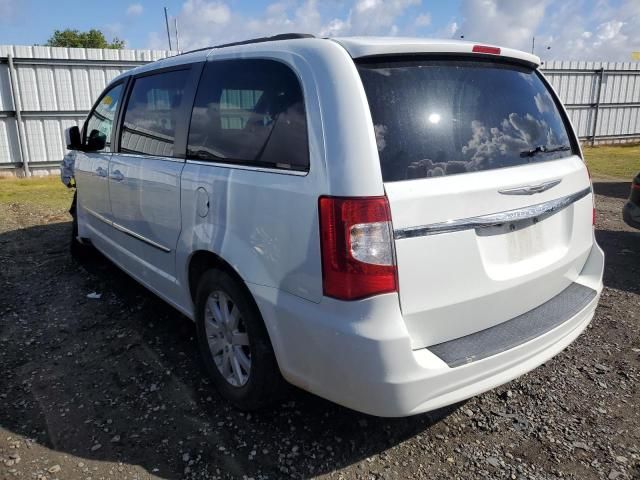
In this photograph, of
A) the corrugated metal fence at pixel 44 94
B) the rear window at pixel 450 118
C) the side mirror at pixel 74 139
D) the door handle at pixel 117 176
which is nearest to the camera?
the rear window at pixel 450 118

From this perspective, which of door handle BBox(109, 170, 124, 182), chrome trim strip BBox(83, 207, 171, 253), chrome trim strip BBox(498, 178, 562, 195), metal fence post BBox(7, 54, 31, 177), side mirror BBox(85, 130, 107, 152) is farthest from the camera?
metal fence post BBox(7, 54, 31, 177)

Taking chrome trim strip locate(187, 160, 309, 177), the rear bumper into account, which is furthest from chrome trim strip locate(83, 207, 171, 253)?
the rear bumper

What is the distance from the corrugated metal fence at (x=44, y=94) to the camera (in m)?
11.3

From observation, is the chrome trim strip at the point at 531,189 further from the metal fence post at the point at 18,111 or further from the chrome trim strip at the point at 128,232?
the metal fence post at the point at 18,111

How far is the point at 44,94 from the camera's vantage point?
11695 millimetres

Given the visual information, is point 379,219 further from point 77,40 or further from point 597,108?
point 77,40

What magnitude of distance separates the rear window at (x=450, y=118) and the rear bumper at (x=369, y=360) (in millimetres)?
582

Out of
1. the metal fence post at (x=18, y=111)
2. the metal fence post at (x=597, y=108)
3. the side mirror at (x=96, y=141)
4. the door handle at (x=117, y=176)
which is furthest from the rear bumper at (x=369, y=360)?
the metal fence post at (x=597, y=108)

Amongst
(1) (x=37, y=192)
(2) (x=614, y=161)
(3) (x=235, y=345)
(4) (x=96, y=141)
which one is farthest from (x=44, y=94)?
(2) (x=614, y=161)

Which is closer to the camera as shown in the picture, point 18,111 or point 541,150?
point 541,150

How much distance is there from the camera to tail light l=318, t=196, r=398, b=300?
1955mm

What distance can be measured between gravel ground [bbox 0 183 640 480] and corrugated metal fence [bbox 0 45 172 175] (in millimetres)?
9366

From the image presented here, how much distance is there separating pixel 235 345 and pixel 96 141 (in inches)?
99.6

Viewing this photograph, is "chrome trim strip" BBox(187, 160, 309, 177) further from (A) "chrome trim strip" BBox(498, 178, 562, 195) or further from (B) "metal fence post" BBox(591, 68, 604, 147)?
(B) "metal fence post" BBox(591, 68, 604, 147)
